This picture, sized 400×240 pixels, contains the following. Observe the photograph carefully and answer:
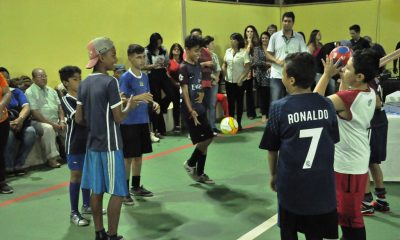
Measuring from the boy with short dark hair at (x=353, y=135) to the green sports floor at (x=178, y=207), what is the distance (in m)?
0.96

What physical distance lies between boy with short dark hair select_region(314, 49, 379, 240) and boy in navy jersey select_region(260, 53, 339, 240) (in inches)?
21.0

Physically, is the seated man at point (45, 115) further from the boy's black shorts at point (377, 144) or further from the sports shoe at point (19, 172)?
the boy's black shorts at point (377, 144)

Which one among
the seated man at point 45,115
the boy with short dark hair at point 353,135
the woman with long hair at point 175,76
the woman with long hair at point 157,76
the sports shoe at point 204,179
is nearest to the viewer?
the boy with short dark hair at point 353,135

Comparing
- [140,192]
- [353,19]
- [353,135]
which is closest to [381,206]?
[353,135]

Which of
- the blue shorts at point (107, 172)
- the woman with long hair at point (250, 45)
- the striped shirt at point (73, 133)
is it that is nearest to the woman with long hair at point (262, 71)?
the woman with long hair at point (250, 45)

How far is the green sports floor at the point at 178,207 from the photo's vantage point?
166 inches

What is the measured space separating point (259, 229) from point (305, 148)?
1.85 m

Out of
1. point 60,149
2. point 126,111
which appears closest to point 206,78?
point 60,149

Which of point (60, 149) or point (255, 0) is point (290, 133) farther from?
point (255, 0)

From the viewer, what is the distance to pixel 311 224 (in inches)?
105

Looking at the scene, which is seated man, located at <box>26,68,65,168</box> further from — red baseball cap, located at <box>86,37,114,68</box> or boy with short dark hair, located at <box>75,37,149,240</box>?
red baseball cap, located at <box>86,37,114,68</box>

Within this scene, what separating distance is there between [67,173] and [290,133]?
4576 millimetres

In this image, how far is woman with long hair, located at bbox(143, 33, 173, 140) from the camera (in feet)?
28.2

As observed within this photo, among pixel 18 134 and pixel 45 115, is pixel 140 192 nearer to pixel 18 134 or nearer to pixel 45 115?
pixel 18 134
